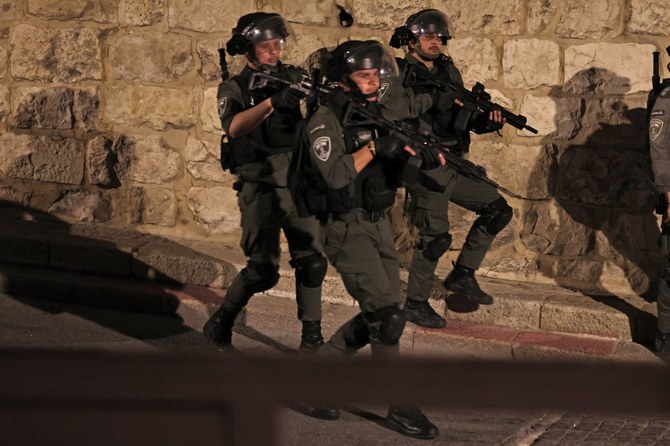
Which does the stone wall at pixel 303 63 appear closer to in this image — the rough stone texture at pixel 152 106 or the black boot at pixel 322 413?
the rough stone texture at pixel 152 106

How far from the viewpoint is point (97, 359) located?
204 cm

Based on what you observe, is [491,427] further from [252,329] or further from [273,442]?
[273,442]

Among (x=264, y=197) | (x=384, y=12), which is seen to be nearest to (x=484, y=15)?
(x=384, y=12)

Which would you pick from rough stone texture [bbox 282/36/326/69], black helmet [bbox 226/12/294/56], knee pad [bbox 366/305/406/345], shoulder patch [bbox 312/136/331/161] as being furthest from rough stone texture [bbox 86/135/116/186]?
knee pad [bbox 366/305/406/345]

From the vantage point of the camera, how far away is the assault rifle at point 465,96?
7.42 m

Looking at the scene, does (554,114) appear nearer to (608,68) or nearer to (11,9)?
(608,68)

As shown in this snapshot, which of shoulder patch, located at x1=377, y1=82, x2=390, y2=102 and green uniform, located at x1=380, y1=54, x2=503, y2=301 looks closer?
shoulder patch, located at x1=377, y1=82, x2=390, y2=102

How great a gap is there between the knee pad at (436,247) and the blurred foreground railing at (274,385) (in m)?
5.41

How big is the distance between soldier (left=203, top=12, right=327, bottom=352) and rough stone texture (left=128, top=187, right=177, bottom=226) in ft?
6.56

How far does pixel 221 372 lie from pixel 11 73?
750 centimetres

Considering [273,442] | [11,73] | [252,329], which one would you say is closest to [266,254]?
[252,329]

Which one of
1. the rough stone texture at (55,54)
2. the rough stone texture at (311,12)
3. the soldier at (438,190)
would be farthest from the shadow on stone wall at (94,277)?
the rough stone texture at (311,12)

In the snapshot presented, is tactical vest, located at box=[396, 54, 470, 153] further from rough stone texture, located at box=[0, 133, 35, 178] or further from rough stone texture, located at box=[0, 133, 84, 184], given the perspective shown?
rough stone texture, located at box=[0, 133, 35, 178]

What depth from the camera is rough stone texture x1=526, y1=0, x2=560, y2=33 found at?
316 inches
